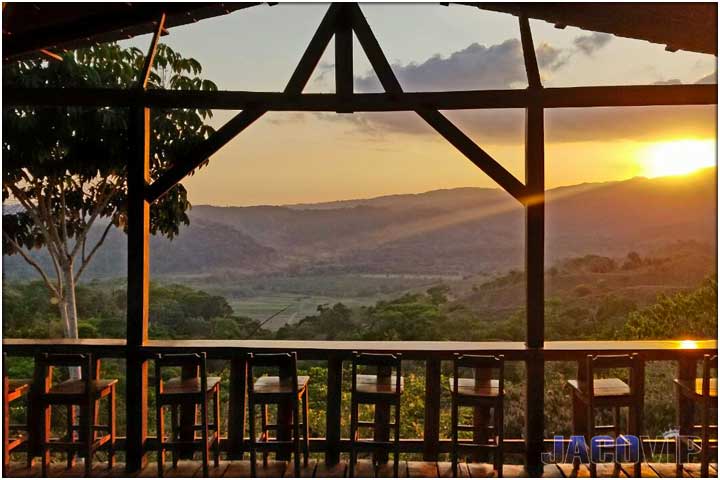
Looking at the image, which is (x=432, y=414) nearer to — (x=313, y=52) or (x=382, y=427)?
(x=382, y=427)

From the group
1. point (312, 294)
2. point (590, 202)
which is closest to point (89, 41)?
point (312, 294)

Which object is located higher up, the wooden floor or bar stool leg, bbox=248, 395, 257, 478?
bar stool leg, bbox=248, 395, 257, 478

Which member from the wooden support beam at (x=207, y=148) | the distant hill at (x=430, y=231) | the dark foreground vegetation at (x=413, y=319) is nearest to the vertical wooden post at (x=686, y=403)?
the wooden support beam at (x=207, y=148)

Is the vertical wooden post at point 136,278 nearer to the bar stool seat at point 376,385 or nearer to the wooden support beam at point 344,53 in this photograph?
the wooden support beam at point 344,53

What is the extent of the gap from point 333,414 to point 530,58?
3024mm

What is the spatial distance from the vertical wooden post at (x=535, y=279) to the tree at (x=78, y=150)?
16.3ft

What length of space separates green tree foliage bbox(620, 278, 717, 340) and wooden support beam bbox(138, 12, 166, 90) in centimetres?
1302

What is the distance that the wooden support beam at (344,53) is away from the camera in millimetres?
4828

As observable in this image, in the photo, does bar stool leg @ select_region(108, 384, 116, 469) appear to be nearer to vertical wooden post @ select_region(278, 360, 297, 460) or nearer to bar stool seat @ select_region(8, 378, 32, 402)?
bar stool seat @ select_region(8, 378, 32, 402)

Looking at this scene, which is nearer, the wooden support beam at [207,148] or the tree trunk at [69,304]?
the wooden support beam at [207,148]

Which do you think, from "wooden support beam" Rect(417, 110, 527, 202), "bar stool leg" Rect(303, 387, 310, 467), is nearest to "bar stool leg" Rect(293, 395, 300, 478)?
"bar stool leg" Rect(303, 387, 310, 467)

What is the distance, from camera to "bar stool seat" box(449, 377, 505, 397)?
15.0ft

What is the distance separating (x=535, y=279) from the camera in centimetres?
476

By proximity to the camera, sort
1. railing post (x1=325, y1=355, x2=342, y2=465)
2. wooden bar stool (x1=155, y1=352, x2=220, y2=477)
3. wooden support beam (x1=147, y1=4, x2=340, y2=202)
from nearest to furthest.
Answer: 1. wooden bar stool (x1=155, y1=352, x2=220, y2=477)
2. wooden support beam (x1=147, y1=4, x2=340, y2=202)
3. railing post (x1=325, y1=355, x2=342, y2=465)
